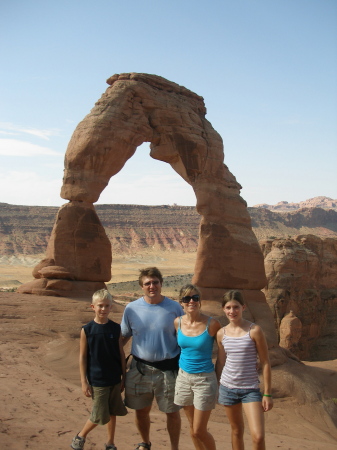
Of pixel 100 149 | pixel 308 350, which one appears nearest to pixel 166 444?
pixel 100 149

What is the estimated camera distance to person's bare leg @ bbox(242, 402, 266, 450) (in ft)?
15.8

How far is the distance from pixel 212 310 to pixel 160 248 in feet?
218

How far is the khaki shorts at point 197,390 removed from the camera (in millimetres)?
4945

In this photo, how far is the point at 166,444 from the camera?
20.5 feet

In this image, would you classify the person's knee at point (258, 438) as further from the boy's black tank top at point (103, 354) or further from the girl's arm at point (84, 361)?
the girl's arm at point (84, 361)

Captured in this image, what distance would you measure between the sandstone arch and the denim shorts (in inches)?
359

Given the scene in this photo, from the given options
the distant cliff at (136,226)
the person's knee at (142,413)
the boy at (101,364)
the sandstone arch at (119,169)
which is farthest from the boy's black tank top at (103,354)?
the distant cliff at (136,226)

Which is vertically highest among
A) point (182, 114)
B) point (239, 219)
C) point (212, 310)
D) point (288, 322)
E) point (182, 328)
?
point (182, 114)

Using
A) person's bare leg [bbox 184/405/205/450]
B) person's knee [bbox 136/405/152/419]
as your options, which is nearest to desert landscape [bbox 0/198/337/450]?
person's knee [bbox 136/405/152/419]

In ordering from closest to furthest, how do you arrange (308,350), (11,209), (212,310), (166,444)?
(166,444) < (212,310) < (308,350) < (11,209)

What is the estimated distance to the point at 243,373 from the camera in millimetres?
4930

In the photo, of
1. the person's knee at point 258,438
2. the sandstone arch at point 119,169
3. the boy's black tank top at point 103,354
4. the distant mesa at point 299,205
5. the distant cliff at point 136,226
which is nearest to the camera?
the person's knee at point 258,438

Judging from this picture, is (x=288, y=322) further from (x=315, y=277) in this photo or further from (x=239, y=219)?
(x=239, y=219)

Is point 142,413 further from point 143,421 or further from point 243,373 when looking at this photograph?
point 243,373
